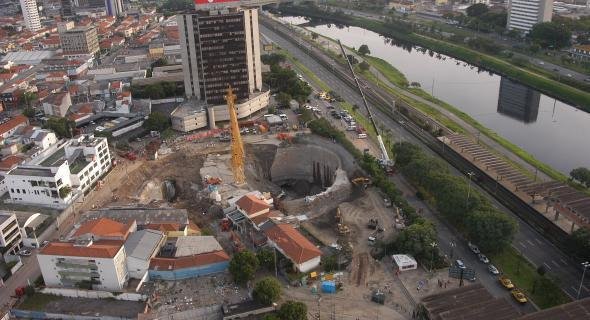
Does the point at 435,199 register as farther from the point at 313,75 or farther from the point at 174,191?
the point at 313,75

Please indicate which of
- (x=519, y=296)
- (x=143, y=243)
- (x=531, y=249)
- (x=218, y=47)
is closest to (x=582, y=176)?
(x=531, y=249)

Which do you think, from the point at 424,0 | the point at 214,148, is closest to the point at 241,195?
the point at 214,148

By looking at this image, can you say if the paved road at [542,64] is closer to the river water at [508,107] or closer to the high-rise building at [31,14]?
the river water at [508,107]

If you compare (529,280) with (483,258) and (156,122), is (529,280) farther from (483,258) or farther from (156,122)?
(156,122)

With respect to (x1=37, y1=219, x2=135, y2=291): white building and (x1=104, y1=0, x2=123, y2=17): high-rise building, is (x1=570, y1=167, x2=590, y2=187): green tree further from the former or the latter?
(x1=104, y1=0, x2=123, y2=17): high-rise building

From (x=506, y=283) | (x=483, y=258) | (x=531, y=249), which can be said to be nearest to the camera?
(x=506, y=283)

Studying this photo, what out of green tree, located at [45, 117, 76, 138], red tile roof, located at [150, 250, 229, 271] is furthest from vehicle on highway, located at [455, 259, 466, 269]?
green tree, located at [45, 117, 76, 138]
